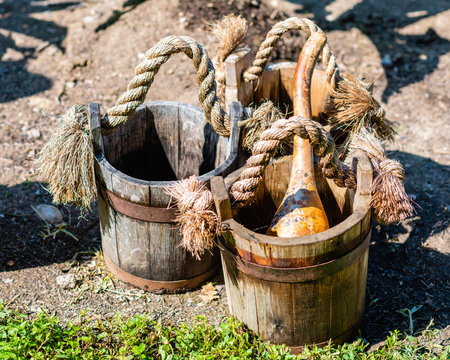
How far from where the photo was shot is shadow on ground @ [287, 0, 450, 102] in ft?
19.3

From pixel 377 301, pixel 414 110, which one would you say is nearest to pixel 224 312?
pixel 377 301

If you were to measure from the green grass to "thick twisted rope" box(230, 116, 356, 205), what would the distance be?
788 mm

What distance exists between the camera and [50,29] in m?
6.69

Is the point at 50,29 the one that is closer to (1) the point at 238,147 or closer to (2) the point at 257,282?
(1) the point at 238,147

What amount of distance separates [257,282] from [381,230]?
1.54 m

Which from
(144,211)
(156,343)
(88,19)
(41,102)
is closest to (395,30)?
(88,19)

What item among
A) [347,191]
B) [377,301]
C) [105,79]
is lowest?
[377,301]

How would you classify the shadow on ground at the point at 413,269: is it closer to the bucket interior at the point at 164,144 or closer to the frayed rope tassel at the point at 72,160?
the bucket interior at the point at 164,144

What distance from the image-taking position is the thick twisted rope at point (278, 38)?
3.49 m

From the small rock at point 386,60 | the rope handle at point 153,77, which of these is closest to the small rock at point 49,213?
the rope handle at point 153,77

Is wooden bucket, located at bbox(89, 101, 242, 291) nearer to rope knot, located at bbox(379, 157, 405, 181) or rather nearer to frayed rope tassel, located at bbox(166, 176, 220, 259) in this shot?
frayed rope tassel, located at bbox(166, 176, 220, 259)

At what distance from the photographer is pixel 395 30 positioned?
6613mm

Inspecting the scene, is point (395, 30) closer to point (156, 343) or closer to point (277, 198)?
point (277, 198)

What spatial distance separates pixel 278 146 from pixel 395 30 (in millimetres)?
4618
